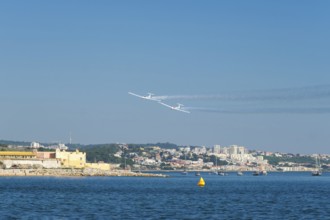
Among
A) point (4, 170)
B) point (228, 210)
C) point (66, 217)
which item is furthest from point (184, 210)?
point (4, 170)

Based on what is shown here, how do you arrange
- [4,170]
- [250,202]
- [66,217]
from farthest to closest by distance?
[4,170] → [250,202] → [66,217]

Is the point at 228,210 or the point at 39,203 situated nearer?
the point at 228,210

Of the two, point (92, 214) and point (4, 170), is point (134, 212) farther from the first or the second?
point (4, 170)

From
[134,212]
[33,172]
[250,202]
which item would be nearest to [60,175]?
[33,172]

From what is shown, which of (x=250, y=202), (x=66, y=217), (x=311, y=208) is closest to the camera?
(x=66, y=217)

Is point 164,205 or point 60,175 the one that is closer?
point 164,205

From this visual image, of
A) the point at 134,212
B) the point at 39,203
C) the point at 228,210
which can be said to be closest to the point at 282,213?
the point at 228,210

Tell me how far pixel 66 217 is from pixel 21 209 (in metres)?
8.26

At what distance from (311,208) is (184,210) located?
12605mm

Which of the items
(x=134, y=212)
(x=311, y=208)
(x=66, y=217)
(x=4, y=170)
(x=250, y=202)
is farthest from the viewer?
(x=4, y=170)

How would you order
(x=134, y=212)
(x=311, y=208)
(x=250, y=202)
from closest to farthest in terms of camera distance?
(x=134, y=212) → (x=311, y=208) → (x=250, y=202)

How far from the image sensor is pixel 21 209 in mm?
65000

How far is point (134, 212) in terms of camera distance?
210ft

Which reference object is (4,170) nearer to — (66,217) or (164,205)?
(164,205)
